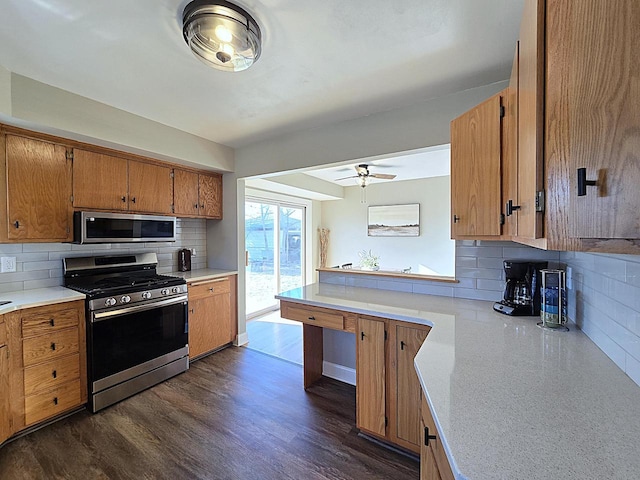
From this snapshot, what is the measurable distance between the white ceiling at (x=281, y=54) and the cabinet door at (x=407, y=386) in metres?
1.67

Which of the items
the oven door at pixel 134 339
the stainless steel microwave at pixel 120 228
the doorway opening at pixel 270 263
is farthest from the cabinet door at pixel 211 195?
the oven door at pixel 134 339

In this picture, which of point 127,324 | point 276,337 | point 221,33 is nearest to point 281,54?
point 221,33

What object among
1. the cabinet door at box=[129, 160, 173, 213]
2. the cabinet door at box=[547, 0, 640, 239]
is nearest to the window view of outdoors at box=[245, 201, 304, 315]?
the cabinet door at box=[129, 160, 173, 213]

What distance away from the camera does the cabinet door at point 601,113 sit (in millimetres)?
515

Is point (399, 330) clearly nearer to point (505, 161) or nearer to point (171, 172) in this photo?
point (505, 161)

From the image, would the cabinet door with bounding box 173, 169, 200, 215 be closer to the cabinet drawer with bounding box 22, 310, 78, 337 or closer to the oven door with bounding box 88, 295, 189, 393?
the oven door with bounding box 88, 295, 189, 393

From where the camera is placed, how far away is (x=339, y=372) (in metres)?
2.75

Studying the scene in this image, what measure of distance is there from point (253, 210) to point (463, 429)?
436cm

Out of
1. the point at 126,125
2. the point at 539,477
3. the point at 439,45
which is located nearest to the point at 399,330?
the point at 539,477

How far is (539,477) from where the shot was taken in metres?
0.61

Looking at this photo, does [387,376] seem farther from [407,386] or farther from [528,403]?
[528,403]

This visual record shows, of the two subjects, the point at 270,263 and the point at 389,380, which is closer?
the point at 389,380

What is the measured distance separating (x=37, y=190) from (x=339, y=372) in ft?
9.61

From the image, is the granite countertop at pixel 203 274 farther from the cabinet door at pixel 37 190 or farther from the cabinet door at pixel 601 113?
the cabinet door at pixel 601 113
